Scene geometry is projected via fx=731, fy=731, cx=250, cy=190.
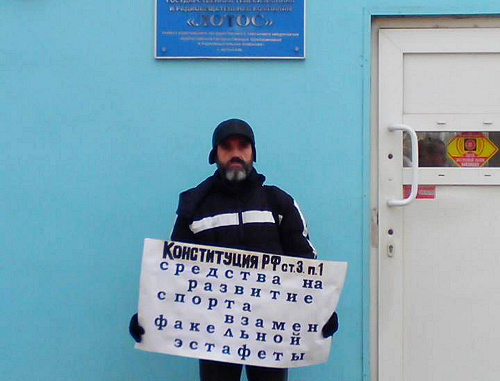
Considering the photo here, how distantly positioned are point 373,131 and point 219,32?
0.89 metres

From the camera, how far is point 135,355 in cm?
358

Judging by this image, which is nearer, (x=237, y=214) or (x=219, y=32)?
(x=237, y=214)

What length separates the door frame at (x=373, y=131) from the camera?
349cm

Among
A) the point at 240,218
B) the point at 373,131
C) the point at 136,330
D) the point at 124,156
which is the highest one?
the point at 373,131

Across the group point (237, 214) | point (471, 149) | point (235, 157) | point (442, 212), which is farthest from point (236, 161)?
point (471, 149)

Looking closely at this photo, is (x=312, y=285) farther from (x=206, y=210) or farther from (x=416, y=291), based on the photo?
(x=416, y=291)

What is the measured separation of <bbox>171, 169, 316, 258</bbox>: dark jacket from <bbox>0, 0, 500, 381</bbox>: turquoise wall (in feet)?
1.46

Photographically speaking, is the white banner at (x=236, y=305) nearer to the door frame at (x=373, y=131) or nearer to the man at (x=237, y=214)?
the man at (x=237, y=214)

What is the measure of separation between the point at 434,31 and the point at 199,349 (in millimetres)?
1876

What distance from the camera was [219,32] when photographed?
350cm

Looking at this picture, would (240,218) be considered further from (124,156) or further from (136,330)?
(124,156)

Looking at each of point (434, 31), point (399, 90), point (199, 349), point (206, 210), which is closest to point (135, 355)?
point (199, 349)

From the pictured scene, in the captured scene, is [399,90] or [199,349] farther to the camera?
[399,90]

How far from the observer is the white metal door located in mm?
3541
